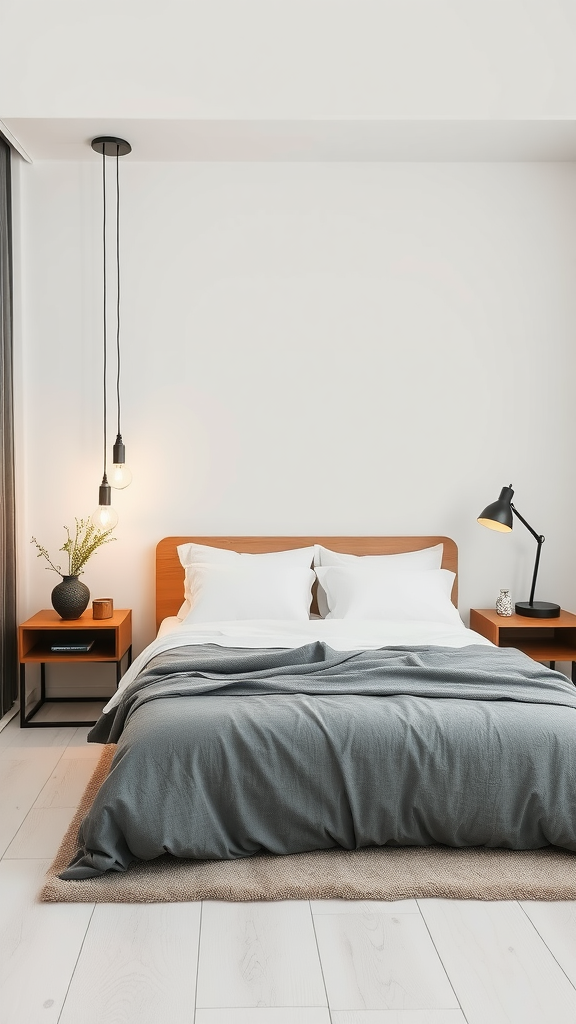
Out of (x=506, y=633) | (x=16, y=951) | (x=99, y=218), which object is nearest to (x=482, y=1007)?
(x=16, y=951)

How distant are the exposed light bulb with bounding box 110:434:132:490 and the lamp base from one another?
2.02m

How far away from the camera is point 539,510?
4.18 meters

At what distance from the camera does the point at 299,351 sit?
4098mm

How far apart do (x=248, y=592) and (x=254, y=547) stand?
0.46 meters

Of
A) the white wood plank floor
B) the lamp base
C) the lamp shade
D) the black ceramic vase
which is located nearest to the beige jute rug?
the white wood plank floor

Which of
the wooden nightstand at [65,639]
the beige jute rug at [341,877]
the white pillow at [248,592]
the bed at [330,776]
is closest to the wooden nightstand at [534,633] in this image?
the white pillow at [248,592]

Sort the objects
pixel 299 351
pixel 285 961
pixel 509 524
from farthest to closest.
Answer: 1. pixel 299 351
2. pixel 509 524
3. pixel 285 961

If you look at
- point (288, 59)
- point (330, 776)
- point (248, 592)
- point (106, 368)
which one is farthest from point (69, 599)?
point (288, 59)

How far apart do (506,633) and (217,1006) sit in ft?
8.86

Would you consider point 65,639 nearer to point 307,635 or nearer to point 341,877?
point 307,635

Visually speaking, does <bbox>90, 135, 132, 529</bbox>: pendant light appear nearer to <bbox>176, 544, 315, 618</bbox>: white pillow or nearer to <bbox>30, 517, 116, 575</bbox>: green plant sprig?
<bbox>30, 517, 116, 575</bbox>: green plant sprig

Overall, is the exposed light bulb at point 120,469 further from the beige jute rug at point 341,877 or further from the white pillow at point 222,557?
the beige jute rug at point 341,877

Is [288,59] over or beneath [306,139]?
over

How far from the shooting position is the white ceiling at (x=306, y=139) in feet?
11.8
